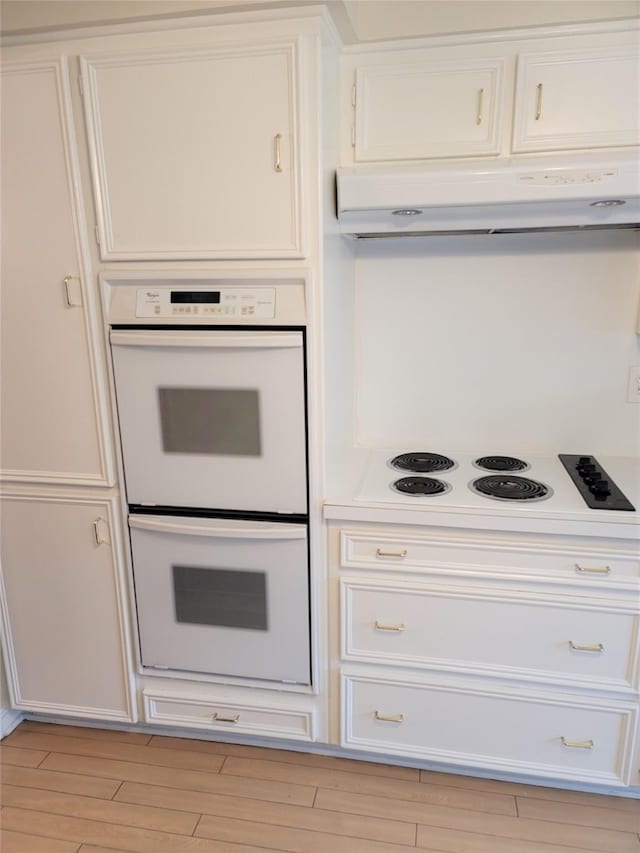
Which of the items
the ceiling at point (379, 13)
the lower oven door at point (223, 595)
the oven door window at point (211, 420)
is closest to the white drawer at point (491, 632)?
the lower oven door at point (223, 595)

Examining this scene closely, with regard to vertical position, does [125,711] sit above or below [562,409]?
below

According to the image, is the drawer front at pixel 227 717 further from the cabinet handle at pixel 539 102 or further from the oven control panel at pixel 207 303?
the cabinet handle at pixel 539 102

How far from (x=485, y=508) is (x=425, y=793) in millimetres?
946

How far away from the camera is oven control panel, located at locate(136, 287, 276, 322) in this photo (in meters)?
1.69

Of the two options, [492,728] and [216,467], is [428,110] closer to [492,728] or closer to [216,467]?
[216,467]

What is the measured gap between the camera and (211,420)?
179 centimetres

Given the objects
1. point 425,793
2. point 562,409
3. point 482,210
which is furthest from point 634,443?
point 425,793

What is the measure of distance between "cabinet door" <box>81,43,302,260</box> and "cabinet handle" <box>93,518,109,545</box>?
33.1 inches

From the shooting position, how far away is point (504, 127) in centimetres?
188

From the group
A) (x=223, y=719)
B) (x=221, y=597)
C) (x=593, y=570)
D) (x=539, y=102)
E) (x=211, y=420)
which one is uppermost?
(x=539, y=102)

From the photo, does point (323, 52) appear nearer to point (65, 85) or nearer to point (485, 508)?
point (65, 85)

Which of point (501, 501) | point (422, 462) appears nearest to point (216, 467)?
point (422, 462)

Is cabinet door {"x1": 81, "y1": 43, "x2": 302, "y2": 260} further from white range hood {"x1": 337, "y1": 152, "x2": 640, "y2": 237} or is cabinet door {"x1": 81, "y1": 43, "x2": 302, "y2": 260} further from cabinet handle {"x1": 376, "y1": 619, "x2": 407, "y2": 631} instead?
cabinet handle {"x1": 376, "y1": 619, "x2": 407, "y2": 631}

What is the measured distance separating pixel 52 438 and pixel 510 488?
1453 mm
